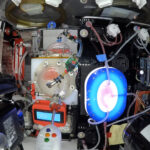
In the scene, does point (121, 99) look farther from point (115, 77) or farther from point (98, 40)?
point (98, 40)

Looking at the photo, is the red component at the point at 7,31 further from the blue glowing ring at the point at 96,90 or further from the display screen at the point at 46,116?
the blue glowing ring at the point at 96,90

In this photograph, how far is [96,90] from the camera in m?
1.08

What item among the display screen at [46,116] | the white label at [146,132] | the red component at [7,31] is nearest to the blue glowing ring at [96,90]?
the white label at [146,132]

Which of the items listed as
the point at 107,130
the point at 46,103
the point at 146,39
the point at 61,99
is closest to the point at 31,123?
the point at 46,103

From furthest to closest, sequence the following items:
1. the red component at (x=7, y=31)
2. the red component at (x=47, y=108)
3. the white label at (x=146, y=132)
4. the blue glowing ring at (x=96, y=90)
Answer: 1. the red component at (x=7, y=31)
2. the red component at (x=47, y=108)
3. the blue glowing ring at (x=96, y=90)
4. the white label at (x=146, y=132)

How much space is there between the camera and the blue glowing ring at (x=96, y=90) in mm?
1087

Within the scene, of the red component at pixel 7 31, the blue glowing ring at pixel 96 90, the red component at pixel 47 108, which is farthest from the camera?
the red component at pixel 7 31

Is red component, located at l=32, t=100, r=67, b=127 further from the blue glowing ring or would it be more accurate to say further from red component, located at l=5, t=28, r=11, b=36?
red component, located at l=5, t=28, r=11, b=36

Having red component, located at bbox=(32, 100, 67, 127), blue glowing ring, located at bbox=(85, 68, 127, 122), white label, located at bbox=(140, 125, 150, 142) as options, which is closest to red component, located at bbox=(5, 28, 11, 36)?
red component, located at bbox=(32, 100, 67, 127)

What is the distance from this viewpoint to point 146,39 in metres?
1.30

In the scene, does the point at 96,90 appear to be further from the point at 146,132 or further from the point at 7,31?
the point at 7,31

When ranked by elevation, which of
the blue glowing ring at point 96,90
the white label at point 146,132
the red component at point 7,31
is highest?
the red component at point 7,31

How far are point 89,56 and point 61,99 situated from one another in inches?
20.1

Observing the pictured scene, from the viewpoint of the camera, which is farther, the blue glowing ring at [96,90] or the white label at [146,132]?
the blue glowing ring at [96,90]
